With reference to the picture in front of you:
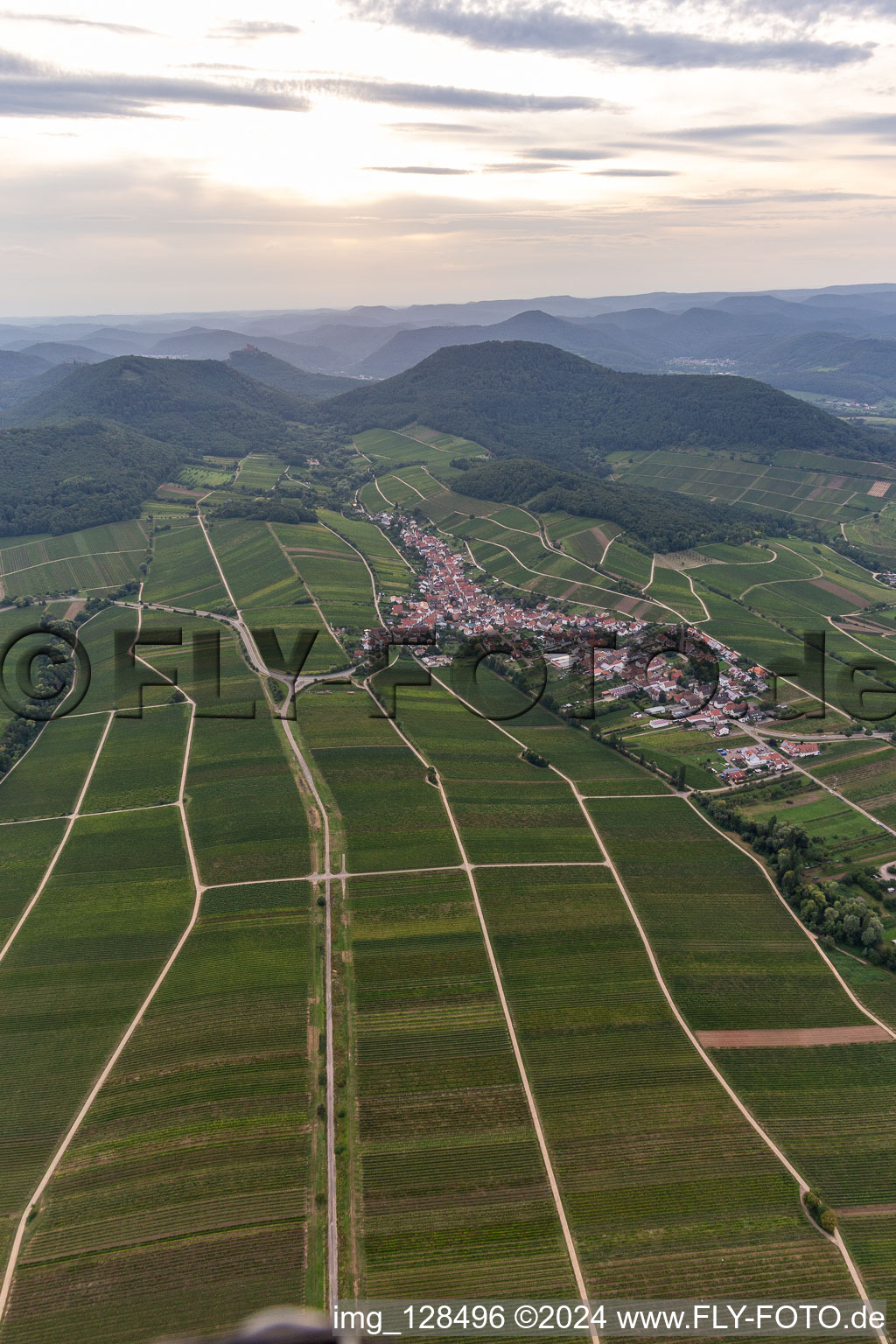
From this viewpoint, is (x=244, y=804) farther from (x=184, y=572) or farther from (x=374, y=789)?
(x=184, y=572)

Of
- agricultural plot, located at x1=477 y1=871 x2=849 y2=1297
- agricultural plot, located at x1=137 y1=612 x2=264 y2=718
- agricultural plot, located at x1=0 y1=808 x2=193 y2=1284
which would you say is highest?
agricultural plot, located at x1=137 y1=612 x2=264 y2=718

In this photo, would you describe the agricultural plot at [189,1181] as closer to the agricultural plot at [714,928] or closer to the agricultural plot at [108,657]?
the agricultural plot at [714,928]

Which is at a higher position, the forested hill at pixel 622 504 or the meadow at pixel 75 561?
the forested hill at pixel 622 504

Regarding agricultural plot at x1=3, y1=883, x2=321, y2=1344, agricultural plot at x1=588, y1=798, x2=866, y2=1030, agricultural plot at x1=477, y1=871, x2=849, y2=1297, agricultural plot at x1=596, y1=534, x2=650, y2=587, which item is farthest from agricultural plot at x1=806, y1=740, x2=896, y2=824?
agricultural plot at x1=3, y1=883, x2=321, y2=1344

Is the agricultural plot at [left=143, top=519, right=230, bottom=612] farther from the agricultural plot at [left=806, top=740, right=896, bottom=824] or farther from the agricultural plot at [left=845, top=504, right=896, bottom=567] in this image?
the agricultural plot at [left=845, top=504, right=896, bottom=567]

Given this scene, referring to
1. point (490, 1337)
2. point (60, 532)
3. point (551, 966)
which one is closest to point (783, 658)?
point (551, 966)

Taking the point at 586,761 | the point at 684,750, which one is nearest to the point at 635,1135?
the point at 586,761

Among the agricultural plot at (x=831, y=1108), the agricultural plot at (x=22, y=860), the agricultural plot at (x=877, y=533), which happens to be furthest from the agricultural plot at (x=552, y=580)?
the agricultural plot at (x=22, y=860)
